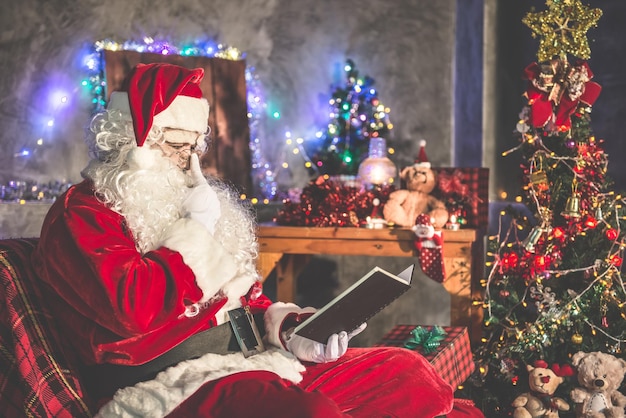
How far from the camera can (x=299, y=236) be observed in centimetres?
431

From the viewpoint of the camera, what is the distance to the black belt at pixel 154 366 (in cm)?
231

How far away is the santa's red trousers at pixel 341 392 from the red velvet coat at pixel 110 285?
0.79ft

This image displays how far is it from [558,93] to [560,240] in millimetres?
687

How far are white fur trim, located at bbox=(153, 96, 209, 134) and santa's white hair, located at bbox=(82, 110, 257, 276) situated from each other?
0.04 meters

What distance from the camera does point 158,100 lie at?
2.50 meters

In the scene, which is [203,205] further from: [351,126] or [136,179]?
[351,126]

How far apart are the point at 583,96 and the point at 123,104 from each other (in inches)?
86.6

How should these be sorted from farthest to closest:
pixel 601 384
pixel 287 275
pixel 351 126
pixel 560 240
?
pixel 351 126
pixel 287 275
pixel 560 240
pixel 601 384

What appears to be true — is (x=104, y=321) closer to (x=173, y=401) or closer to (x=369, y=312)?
(x=173, y=401)

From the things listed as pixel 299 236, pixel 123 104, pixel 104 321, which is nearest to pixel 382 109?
pixel 299 236

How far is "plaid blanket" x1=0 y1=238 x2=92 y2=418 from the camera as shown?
2.28 meters

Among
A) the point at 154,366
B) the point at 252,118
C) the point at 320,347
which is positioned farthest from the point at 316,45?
the point at 154,366

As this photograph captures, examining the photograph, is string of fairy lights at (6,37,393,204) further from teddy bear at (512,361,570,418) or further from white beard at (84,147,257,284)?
white beard at (84,147,257,284)

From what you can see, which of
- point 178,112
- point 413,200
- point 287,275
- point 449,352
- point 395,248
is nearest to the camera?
point 178,112
